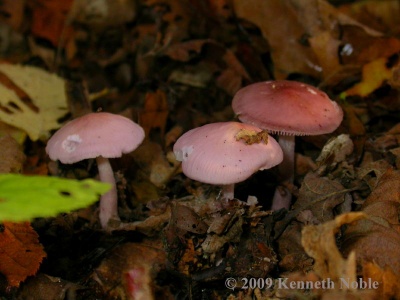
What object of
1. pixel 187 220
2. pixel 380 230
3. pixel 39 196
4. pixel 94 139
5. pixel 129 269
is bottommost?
pixel 129 269

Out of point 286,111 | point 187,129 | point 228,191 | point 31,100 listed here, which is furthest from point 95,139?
point 31,100

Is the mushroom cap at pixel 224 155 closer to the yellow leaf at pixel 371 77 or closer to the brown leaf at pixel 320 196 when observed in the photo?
the brown leaf at pixel 320 196

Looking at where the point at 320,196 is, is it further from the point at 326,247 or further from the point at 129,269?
the point at 129,269

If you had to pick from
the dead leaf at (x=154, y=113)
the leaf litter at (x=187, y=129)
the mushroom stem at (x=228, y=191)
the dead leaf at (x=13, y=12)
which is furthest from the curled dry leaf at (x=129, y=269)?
the dead leaf at (x=13, y=12)

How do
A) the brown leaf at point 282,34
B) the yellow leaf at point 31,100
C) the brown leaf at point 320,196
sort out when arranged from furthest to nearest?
→ the brown leaf at point 282,34 → the yellow leaf at point 31,100 → the brown leaf at point 320,196
